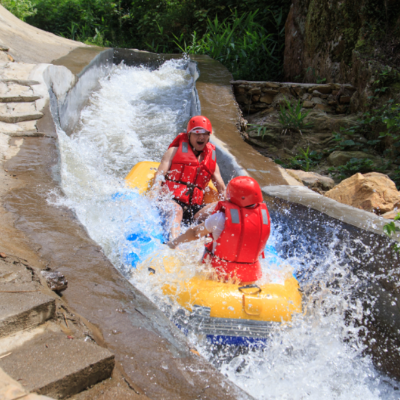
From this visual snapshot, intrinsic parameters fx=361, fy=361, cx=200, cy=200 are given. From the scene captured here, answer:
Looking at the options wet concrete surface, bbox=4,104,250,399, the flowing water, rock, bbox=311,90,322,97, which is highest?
rock, bbox=311,90,322,97

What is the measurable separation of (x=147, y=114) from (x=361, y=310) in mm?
5050

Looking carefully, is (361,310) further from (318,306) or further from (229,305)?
(229,305)

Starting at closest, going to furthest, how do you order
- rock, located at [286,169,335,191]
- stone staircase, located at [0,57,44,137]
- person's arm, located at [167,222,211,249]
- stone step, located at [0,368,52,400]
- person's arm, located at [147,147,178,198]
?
stone step, located at [0,368,52,400]
person's arm, located at [167,222,211,249]
person's arm, located at [147,147,178,198]
stone staircase, located at [0,57,44,137]
rock, located at [286,169,335,191]

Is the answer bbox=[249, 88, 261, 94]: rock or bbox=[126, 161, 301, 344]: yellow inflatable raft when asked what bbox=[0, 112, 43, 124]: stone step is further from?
bbox=[249, 88, 261, 94]: rock

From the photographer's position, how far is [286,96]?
21.8 ft

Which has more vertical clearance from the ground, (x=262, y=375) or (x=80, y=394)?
(x=80, y=394)

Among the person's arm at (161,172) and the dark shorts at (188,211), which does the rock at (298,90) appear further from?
the dark shorts at (188,211)

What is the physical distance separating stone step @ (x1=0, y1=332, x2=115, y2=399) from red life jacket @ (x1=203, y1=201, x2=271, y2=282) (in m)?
1.21

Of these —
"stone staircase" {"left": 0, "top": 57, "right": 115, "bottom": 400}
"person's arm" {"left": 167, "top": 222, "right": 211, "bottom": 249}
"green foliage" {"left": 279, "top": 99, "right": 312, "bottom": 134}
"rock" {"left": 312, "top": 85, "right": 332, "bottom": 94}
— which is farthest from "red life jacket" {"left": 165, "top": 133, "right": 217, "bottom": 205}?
"rock" {"left": 312, "top": 85, "right": 332, "bottom": 94}

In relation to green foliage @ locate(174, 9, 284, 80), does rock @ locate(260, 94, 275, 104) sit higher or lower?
lower

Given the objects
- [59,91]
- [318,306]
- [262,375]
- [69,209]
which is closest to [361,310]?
[318,306]

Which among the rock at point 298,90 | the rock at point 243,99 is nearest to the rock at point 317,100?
the rock at point 298,90

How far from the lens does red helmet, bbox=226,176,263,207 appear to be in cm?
233

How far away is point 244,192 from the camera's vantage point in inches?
91.8
